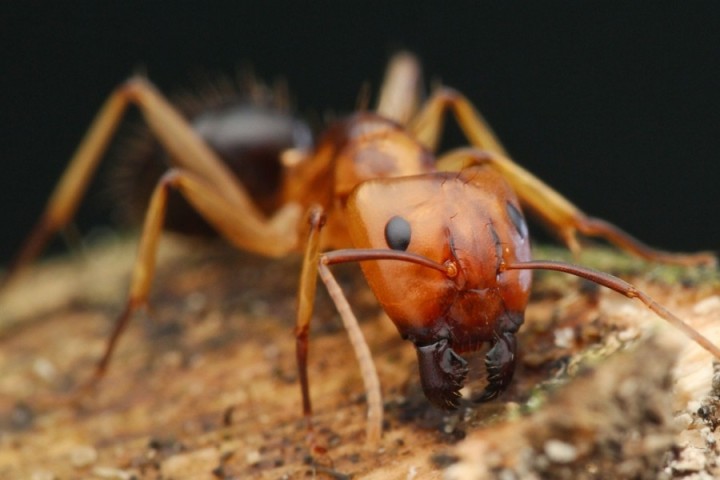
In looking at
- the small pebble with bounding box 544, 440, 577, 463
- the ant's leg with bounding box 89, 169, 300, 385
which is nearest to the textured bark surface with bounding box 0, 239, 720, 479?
the small pebble with bounding box 544, 440, 577, 463

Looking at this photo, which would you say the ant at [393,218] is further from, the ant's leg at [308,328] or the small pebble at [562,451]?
the small pebble at [562,451]

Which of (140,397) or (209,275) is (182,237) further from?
(140,397)

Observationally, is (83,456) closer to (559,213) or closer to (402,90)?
(559,213)

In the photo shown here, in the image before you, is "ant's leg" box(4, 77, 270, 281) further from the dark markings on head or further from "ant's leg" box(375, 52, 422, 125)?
the dark markings on head

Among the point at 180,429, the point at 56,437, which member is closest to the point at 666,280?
the point at 180,429

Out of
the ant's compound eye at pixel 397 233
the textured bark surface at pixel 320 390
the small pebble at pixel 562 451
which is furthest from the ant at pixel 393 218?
the small pebble at pixel 562 451

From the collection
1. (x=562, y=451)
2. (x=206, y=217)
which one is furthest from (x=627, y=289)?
(x=206, y=217)
